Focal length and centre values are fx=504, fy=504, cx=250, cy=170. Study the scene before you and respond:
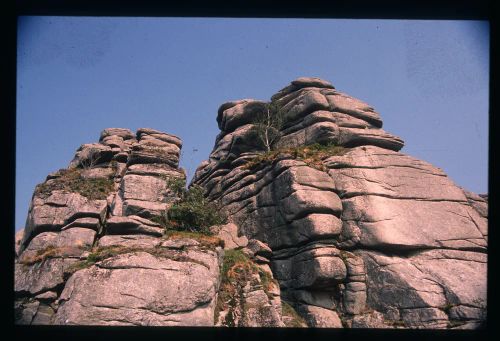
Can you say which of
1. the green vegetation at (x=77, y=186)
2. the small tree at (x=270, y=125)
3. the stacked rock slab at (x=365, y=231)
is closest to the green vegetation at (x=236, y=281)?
the stacked rock slab at (x=365, y=231)

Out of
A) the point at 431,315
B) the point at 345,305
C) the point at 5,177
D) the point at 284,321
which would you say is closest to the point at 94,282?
the point at 284,321

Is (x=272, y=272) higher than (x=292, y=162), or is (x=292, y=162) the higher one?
(x=292, y=162)

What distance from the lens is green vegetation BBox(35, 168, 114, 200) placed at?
29250mm

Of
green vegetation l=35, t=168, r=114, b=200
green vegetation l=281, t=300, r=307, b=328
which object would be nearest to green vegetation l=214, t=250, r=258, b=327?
green vegetation l=281, t=300, r=307, b=328

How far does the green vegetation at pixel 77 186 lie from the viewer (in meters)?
29.2

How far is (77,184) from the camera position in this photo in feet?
98.3

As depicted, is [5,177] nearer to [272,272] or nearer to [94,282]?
[94,282]

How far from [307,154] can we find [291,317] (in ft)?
33.9

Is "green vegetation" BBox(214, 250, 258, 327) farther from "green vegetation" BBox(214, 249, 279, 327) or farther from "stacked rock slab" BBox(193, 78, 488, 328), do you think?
"stacked rock slab" BBox(193, 78, 488, 328)

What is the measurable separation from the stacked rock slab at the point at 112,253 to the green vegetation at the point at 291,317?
3970 mm

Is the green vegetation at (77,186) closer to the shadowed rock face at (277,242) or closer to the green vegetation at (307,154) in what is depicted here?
the shadowed rock face at (277,242)

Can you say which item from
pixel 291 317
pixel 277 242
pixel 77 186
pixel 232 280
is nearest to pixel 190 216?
pixel 277 242

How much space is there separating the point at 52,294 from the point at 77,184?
9384 millimetres

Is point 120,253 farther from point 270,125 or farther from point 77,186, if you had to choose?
point 270,125
